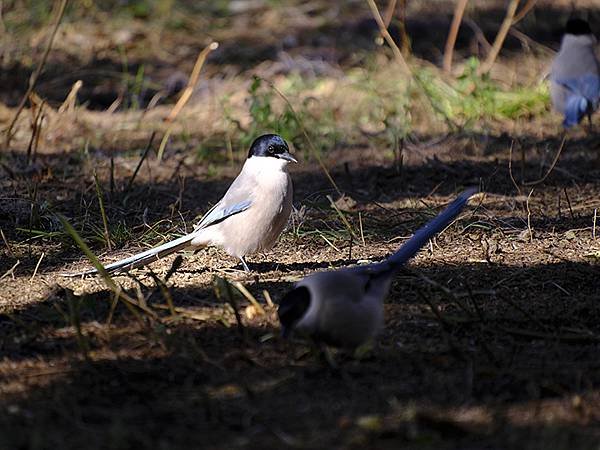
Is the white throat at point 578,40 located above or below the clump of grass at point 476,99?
above

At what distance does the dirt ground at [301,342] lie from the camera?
3594 mm

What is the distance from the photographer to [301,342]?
434 centimetres

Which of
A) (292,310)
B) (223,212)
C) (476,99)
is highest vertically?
(292,310)

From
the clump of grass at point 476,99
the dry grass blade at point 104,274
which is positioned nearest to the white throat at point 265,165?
the dry grass blade at point 104,274

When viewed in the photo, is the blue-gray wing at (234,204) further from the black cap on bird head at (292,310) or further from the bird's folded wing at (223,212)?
the black cap on bird head at (292,310)

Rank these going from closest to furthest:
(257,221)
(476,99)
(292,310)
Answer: (292,310)
(257,221)
(476,99)

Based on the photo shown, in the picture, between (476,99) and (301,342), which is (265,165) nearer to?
(301,342)

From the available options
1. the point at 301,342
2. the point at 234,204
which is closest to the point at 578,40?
the point at 234,204

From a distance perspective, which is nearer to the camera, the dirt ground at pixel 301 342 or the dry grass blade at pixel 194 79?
the dirt ground at pixel 301 342

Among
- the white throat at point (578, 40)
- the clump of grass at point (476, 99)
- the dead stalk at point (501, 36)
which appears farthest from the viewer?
the white throat at point (578, 40)

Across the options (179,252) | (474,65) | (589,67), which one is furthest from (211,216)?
(589,67)

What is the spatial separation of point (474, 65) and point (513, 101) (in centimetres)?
48

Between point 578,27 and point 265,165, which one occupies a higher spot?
point 578,27

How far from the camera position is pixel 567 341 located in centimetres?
439
